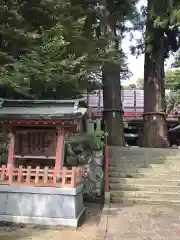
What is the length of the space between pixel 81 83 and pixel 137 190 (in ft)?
14.1

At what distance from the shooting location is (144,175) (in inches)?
466

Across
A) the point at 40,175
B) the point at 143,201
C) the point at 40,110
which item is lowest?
the point at 143,201

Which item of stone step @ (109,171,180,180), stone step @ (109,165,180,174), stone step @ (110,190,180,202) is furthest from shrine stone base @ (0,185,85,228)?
stone step @ (109,165,180,174)

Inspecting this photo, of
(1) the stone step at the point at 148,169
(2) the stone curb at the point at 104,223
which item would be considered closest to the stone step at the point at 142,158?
(1) the stone step at the point at 148,169

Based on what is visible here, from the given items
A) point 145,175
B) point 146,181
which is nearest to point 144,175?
point 145,175

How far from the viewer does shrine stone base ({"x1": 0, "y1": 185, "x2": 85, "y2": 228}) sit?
293 inches

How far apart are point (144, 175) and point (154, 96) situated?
7060 mm

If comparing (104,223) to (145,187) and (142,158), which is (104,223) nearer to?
(145,187)

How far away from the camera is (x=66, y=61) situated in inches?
399

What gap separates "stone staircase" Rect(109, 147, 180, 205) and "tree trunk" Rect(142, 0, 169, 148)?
2.54 m

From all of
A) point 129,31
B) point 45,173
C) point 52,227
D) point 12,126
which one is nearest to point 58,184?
point 45,173

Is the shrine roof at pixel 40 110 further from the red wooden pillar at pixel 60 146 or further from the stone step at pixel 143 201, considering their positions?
the stone step at pixel 143 201

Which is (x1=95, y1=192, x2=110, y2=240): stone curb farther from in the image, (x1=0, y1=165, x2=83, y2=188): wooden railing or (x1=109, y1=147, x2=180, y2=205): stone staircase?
(x1=0, y1=165, x2=83, y2=188): wooden railing

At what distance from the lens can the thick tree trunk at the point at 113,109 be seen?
55.0 ft
